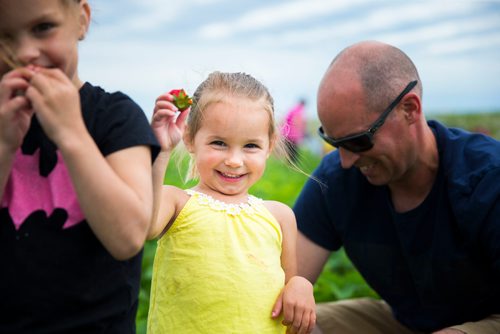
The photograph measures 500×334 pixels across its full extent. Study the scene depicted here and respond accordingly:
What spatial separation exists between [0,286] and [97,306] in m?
0.28

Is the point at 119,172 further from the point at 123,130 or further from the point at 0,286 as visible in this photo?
the point at 0,286

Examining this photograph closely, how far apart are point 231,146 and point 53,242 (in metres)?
0.87

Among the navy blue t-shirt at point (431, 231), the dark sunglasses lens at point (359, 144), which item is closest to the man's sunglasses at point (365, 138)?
the dark sunglasses lens at point (359, 144)

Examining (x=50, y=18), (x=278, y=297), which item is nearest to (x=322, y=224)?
(x=278, y=297)

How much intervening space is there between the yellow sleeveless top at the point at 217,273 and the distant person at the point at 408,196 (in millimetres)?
1249

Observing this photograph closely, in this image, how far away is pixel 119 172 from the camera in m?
1.74

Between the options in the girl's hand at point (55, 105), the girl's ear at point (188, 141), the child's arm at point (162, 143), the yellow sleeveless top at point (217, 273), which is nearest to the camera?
the girl's hand at point (55, 105)

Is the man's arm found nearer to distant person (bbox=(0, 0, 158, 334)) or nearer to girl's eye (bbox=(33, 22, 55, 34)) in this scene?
distant person (bbox=(0, 0, 158, 334))

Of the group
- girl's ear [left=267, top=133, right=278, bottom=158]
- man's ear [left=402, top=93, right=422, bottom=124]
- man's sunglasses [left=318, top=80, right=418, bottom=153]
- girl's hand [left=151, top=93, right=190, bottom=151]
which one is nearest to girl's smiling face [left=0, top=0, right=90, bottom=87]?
girl's hand [left=151, top=93, right=190, bottom=151]

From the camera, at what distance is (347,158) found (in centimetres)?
355

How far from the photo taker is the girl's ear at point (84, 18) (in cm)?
→ 181

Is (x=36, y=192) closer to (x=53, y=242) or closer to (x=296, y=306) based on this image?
(x=53, y=242)

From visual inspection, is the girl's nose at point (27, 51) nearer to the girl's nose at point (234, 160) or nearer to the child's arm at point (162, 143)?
the child's arm at point (162, 143)

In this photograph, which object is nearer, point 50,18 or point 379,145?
point 50,18
